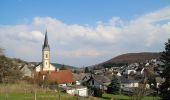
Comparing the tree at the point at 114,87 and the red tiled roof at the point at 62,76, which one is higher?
the red tiled roof at the point at 62,76

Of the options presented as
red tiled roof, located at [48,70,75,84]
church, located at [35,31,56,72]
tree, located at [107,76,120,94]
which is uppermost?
church, located at [35,31,56,72]

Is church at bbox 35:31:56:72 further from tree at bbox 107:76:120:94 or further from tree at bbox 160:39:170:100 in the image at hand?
tree at bbox 160:39:170:100

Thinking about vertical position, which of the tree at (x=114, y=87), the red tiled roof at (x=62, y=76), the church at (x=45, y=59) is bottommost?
the tree at (x=114, y=87)

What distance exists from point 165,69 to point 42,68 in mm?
75326

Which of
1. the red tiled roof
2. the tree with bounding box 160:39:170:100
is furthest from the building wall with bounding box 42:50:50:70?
the tree with bounding box 160:39:170:100

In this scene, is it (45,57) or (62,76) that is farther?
(45,57)

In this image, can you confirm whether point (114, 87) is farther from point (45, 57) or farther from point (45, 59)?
point (45, 57)

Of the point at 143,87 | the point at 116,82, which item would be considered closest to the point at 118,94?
the point at 116,82

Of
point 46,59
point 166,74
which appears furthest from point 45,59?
point 166,74

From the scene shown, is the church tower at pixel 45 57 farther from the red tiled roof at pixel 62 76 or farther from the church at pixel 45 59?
the red tiled roof at pixel 62 76

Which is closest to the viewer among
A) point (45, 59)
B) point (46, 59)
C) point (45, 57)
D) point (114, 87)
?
point (114, 87)

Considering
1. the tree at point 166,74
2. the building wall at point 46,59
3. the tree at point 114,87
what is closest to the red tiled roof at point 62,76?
the tree at point 114,87

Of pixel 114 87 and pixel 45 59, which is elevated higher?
pixel 45 59

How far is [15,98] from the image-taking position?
114 feet
